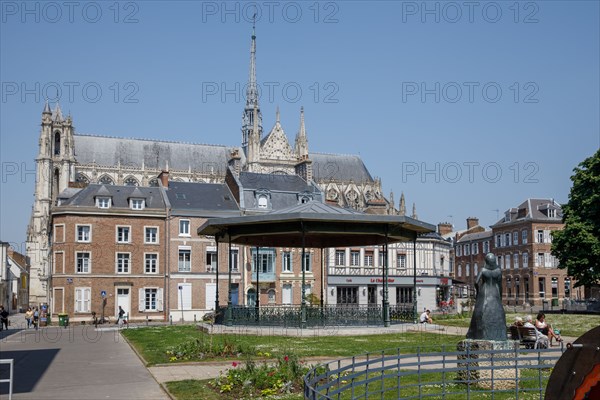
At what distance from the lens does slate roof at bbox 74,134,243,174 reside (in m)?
104

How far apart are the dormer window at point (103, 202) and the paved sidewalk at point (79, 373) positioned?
78.4ft

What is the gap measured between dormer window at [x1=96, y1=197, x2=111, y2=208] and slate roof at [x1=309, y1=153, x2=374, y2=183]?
205 ft

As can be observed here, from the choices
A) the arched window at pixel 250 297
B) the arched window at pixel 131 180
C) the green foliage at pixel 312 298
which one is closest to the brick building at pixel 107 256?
the arched window at pixel 250 297

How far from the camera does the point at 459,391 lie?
46.8 feet

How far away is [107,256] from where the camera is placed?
50.9 m

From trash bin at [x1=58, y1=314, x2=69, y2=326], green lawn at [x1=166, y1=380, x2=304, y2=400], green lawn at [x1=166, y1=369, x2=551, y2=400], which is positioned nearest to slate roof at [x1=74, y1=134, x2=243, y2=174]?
trash bin at [x1=58, y1=314, x2=69, y2=326]

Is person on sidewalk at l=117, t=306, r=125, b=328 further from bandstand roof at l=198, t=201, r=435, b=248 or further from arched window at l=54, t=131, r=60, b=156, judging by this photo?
arched window at l=54, t=131, r=60, b=156

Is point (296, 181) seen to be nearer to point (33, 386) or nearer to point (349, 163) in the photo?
point (33, 386)

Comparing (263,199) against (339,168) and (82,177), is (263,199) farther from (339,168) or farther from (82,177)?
(339,168)

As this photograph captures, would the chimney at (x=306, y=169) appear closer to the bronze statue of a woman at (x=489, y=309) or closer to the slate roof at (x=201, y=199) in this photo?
the slate roof at (x=201, y=199)

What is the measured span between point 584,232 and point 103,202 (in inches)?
1351

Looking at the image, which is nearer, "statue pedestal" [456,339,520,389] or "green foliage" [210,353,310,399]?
"green foliage" [210,353,310,399]

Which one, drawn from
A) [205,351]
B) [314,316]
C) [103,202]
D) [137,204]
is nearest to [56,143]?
[103,202]

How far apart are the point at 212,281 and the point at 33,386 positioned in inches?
1447
